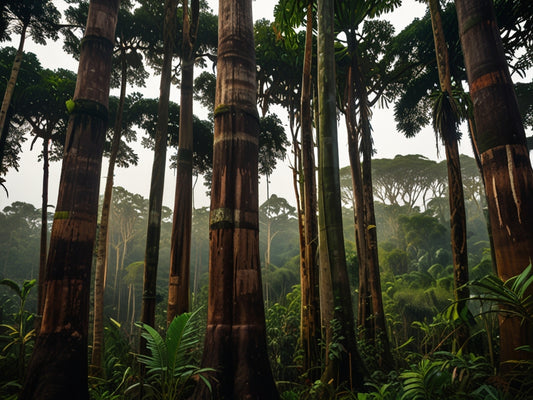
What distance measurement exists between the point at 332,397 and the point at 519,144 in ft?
9.16

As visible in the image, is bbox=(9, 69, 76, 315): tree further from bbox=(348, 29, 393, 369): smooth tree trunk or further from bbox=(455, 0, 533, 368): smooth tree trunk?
bbox=(455, 0, 533, 368): smooth tree trunk

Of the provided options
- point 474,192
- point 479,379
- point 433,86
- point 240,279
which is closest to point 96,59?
point 240,279

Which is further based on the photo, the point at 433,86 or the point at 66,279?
the point at 433,86

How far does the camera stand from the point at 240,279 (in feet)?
8.30

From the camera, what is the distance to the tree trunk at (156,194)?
18.0 feet

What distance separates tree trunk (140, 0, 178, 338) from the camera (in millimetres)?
5484

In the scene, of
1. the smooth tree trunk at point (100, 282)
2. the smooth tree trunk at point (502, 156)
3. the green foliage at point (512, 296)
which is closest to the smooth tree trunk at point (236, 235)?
the green foliage at point (512, 296)

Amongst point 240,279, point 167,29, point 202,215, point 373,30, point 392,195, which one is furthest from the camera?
point 202,215

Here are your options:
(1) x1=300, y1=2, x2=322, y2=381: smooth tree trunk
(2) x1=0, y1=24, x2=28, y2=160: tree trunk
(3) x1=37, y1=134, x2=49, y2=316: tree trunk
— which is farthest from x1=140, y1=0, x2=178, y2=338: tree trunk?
(3) x1=37, y1=134, x2=49, y2=316: tree trunk

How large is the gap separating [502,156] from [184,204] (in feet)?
20.3

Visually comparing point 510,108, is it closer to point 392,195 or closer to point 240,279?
point 240,279

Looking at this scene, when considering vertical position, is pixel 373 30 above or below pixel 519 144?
above

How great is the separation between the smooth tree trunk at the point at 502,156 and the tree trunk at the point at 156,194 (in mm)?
4868

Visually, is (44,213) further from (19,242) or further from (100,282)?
(19,242)
